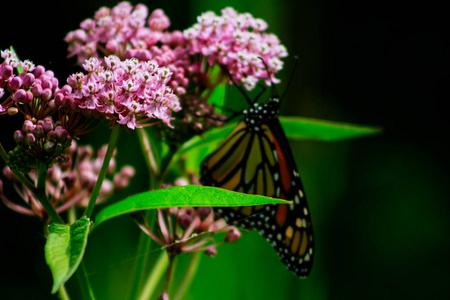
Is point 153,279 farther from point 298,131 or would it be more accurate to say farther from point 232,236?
point 298,131

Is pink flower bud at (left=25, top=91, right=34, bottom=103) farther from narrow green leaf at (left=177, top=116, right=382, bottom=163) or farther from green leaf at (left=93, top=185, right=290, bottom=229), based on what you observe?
narrow green leaf at (left=177, top=116, right=382, bottom=163)

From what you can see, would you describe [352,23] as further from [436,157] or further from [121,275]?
[121,275]

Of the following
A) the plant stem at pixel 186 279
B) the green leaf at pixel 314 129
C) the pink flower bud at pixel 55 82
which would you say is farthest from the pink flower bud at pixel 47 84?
the green leaf at pixel 314 129

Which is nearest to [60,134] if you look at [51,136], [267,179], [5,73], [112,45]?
[51,136]

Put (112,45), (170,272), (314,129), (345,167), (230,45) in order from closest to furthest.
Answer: (170,272) < (112,45) < (230,45) < (314,129) < (345,167)

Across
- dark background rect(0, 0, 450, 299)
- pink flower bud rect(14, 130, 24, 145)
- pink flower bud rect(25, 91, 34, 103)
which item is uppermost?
pink flower bud rect(25, 91, 34, 103)

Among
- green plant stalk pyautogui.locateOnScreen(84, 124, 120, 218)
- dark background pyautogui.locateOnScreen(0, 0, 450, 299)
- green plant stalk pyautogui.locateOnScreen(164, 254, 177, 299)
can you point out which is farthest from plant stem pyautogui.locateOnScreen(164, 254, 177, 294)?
dark background pyautogui.locateOnScreen(0, 0, 450, 299)
